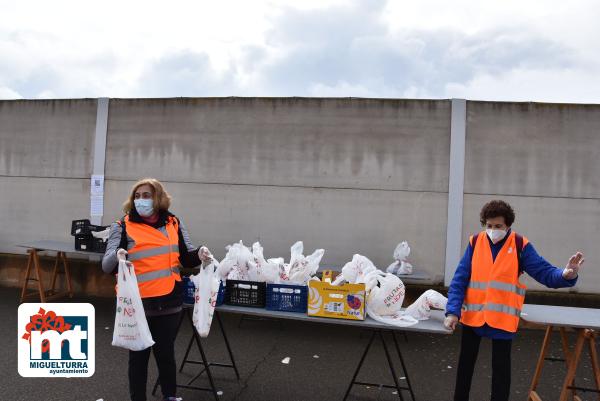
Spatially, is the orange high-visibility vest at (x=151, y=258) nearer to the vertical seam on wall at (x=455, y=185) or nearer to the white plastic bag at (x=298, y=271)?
the white plastic bag at (x=298, y=271)

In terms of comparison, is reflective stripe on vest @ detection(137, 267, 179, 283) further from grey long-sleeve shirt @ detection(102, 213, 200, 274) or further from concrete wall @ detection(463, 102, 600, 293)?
concrete wall @ detection(463, 102, 600, 293)

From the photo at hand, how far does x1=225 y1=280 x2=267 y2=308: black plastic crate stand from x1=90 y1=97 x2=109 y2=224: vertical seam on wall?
13.8 feet

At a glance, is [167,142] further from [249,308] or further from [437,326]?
[437,326]

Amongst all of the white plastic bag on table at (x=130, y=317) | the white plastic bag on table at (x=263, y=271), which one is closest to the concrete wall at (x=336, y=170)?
the white plastic bag on table at (x=263, y=271)

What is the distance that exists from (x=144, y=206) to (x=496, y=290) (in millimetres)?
2433

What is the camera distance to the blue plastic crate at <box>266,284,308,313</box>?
3.55 meters

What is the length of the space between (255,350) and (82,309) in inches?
99.6

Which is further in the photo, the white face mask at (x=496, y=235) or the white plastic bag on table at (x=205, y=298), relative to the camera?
the white plastic bag on table at (x=205, y=298)

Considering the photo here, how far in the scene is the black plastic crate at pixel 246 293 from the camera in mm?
3645

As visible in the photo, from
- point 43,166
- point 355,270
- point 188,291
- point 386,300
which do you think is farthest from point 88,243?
point 386,300

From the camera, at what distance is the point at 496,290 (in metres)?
2.79

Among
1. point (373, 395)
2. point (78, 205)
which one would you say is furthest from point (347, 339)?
point (78, 205)

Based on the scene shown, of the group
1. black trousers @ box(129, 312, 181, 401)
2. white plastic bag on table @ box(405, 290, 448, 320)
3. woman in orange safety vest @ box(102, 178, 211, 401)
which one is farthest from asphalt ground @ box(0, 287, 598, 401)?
white plastic bag on table @ box(405, 290, 448, 320)

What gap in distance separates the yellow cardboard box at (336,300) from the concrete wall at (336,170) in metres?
2.84
